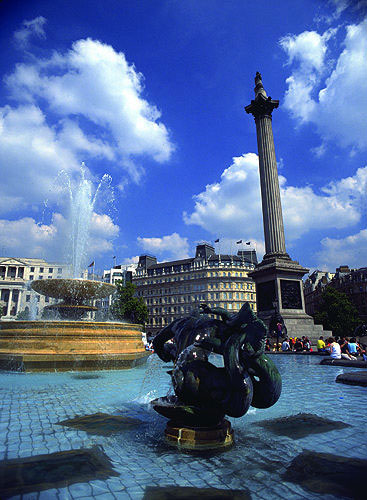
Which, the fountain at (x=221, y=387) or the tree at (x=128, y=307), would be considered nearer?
the fountain at (x=221, y=387)

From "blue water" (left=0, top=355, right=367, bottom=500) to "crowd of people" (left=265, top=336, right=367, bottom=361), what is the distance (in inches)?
265

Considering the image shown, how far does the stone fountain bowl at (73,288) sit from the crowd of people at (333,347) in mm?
9467

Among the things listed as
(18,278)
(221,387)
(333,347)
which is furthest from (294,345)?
(18,278)

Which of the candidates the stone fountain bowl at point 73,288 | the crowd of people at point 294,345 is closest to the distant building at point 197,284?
the crowd of people at point 294,345

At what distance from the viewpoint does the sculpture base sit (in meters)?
3.33

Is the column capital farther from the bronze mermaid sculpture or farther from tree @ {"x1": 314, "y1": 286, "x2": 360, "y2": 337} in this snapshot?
tree @ {"x1": 314, "y1": 286, "x2": 360, "y2": 337}

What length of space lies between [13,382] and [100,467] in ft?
18.6

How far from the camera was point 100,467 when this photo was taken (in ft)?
9.20

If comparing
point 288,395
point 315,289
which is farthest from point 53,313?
point 315,289

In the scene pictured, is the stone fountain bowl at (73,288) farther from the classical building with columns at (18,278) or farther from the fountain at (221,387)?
the classical building with columns at (18,278)

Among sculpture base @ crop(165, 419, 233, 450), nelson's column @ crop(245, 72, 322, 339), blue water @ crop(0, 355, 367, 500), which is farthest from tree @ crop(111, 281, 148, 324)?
sculpture base @ crop(165, 419, 233, 450)

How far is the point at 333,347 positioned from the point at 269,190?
1809 centimetres

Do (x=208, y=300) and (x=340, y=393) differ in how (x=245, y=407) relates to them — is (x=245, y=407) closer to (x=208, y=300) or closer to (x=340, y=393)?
Answer: (x=340, y=393)

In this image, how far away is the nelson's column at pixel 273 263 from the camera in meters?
23.0
